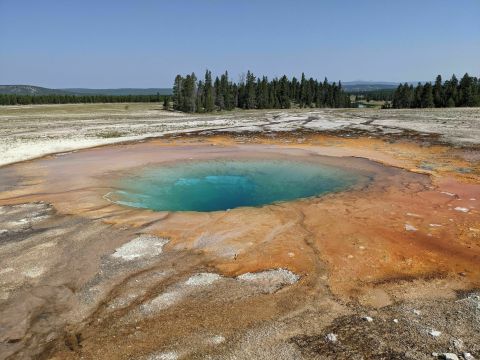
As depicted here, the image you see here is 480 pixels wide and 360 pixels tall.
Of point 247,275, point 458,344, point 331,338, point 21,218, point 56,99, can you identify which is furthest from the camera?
point 56,99

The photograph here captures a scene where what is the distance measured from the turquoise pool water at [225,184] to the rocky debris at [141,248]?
350 centimetres

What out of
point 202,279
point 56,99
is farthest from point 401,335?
point 56,99

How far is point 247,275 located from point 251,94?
83.4 m

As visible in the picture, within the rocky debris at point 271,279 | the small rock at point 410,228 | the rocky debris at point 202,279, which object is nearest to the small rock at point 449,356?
the rocky debris at point 271,279

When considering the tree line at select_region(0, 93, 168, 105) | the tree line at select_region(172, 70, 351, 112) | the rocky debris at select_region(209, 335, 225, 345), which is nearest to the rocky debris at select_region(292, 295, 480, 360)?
the rocky debris at select_region(209, 335, 225, 345)

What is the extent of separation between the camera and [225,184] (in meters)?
18.5

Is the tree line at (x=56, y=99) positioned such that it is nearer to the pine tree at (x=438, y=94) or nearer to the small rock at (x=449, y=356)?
the pine tree at (x=438, y=94)

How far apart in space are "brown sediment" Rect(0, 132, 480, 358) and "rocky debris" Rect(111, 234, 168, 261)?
27 centimetres

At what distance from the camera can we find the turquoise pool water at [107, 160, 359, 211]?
50.2ft

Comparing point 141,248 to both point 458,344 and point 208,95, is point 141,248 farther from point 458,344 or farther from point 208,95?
point 208,95

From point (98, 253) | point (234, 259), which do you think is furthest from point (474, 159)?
point (98, 253)

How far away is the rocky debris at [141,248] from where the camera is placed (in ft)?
32.0

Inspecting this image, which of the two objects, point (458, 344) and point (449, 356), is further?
point (458, 344)

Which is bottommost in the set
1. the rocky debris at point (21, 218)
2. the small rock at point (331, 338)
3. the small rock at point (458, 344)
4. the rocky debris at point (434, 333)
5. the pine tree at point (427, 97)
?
the small rock at point (331, 338)
